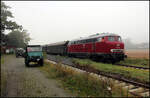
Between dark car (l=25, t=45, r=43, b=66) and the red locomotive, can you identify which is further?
the red locomotive

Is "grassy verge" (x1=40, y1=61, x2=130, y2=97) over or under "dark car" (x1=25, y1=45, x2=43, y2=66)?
under

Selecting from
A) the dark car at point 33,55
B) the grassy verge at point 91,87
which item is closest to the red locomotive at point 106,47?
the dark car at point 33,55

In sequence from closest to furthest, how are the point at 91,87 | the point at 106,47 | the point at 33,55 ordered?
the point at 91,87 → the point at 33,55 → the point at 106,47

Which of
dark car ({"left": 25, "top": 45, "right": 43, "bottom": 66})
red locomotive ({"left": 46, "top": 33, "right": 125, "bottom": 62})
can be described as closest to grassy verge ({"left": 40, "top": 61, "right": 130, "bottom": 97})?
dark car ({"left": 25, "top": 45, "right": 43, "bottom": 66})

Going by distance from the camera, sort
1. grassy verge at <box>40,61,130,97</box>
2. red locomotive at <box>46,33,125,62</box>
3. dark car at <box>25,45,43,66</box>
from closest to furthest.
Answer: grassy verge at <box>40,61,130,97</box> → dark car at <box>25,45,43,66</box> → red locomotive at <box>46,33,125,62</box>

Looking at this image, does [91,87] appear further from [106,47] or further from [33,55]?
[33,55]

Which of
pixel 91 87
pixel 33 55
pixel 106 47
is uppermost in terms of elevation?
pixel 106 47

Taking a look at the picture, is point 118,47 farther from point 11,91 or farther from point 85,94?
point 11,91

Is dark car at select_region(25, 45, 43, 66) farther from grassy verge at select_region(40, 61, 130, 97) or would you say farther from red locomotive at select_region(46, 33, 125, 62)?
grassy verge at select_region(40, 61, 130, 97)

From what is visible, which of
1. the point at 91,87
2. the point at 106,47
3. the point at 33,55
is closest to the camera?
A: the point at 91,87

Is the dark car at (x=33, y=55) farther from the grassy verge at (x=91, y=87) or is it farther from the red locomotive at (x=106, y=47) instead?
the grassy verge at (x=91, y=87)

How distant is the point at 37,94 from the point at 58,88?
1202mm

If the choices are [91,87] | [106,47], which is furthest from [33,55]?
[91,87]

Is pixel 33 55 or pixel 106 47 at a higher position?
pixel 106 47
